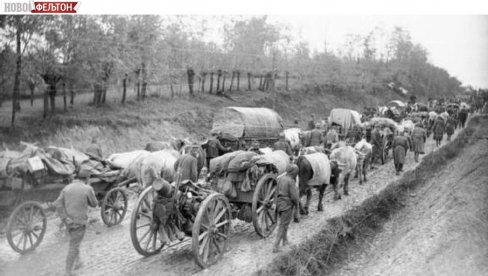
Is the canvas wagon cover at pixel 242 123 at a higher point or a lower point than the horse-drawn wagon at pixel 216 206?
higher

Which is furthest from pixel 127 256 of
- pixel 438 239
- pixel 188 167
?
pixel 438 239

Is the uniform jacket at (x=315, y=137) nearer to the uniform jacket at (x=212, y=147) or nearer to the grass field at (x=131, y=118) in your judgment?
the uniform jacket at (x=212, y=147)

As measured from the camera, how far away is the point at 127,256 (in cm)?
781

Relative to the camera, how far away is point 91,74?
806 inches

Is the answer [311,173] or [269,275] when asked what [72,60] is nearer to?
[311,173]

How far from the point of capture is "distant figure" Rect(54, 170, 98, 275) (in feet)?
22.5

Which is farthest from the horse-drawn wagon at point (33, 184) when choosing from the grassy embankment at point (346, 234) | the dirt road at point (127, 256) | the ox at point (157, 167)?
the grassy embankment at point (346, 234)

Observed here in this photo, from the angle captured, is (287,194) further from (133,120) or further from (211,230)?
(133,120)

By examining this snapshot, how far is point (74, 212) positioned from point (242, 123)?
8930 millimetres

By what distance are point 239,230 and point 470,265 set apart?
15.1ft

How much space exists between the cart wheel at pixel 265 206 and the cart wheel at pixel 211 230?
2.70ft

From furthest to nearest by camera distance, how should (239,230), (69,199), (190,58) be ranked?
(190,58) < (239,230) < (69,199)

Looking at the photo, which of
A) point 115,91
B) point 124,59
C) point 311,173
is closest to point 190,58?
point 115,91

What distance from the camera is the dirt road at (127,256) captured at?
7152mm
